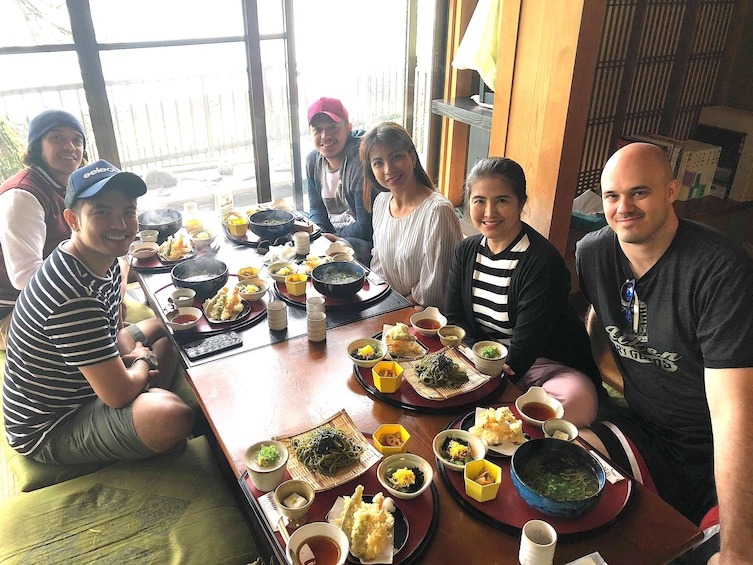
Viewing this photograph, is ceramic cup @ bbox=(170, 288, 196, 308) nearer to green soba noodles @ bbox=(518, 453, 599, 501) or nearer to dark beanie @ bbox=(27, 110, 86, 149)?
dark beanie @ bbox=(27, 110, 86, 149)

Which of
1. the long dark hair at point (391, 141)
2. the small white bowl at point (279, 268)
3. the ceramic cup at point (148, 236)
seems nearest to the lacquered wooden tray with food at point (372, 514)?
the small white bowl at point (279, 268)

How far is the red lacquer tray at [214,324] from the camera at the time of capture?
6.96 feet

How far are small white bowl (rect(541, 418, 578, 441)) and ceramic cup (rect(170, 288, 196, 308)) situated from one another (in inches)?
58.4

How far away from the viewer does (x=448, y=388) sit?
173 centimetres

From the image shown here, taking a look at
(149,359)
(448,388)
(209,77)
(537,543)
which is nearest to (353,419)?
(448,388)

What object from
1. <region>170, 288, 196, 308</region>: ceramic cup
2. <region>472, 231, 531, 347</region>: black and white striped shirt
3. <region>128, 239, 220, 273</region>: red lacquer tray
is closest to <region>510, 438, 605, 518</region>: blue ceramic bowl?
<region>472, 231, 531, 347</region>: black and white striped shirt

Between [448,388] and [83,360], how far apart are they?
1.23 m

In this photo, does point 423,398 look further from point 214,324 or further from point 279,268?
point 279,268

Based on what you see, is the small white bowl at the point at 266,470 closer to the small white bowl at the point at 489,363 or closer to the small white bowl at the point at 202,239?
the small white bowl at the point at 489,363

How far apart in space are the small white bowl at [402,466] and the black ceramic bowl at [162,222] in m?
2.10

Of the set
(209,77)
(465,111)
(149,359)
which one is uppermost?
(209,77)

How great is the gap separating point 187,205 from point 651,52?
2.89m

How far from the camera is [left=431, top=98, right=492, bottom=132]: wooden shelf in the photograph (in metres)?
3.77

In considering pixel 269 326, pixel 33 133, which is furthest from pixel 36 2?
pixel 269 326
